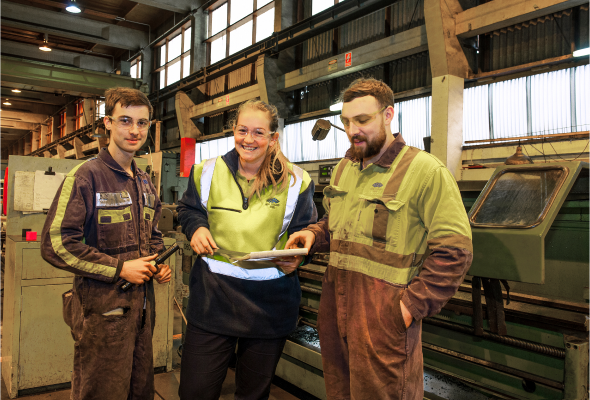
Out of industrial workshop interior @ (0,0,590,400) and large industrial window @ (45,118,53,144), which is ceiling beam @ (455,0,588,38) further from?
large industrial window @ (45,118,53,144)

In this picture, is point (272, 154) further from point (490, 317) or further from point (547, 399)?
point (547, 399)

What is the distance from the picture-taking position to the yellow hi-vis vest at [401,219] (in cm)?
115

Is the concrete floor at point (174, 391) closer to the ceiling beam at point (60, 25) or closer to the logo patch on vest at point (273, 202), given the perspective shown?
the logo patch on vest at point (273, 202)

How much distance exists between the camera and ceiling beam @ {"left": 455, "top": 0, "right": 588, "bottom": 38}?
4.08 metres

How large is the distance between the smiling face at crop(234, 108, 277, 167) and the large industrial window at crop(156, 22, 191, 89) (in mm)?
9539

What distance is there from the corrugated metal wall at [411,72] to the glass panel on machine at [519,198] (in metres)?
4.19

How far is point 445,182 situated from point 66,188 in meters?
1.26

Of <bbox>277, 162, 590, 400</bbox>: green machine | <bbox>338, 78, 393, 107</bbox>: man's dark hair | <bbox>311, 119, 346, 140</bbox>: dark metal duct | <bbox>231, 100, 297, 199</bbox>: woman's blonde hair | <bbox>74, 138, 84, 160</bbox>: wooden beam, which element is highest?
<bbox>74, 138, 84, 160</bbox>: wooden beam

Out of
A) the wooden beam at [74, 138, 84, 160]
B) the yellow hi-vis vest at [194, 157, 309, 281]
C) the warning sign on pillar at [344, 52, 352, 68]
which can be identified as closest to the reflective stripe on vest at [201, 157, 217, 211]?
the yellow hi-vis vest at [194, 157, 309, 281]

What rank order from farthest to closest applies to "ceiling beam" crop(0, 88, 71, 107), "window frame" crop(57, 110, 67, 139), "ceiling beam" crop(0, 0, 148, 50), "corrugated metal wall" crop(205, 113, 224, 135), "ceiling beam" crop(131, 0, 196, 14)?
"window frame" crop(57, 110, 67, 139) → "ceiling beam" crop(0, 88, 71, 107) → "corrugated metal wall" crop(205, 113, 224, 135) → "ceiling beam" crop(131, 0, 196, 14) → "ceiling beam" crop(0, 0, 148, 50)

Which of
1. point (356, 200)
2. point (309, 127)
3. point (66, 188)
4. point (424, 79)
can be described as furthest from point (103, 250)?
point (309, 127)

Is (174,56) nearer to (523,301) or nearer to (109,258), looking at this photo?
(109,258)

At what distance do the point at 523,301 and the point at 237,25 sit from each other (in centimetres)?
860

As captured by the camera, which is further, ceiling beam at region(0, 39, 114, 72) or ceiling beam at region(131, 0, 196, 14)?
ceiling beam at region(0, 39, 114, 72)
